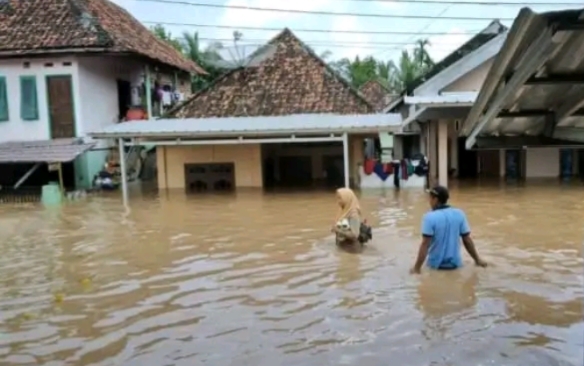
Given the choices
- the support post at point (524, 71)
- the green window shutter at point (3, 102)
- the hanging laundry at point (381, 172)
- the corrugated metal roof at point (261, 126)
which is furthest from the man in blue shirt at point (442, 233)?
the green window shutter at point (3, 102)

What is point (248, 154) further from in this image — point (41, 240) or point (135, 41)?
point (41, 240)

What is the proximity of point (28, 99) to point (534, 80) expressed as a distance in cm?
2117

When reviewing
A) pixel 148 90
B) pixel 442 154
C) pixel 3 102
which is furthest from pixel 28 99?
pixel 442 154

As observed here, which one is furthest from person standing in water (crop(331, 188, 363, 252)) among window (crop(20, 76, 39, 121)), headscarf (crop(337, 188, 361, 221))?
window (crop(20, 76, 39, 121))

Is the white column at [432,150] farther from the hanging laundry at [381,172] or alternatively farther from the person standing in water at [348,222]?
the person standing in water at [348,222]

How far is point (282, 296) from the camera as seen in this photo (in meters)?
8.10

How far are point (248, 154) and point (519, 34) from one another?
1992cm

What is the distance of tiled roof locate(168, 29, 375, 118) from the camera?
22312mm

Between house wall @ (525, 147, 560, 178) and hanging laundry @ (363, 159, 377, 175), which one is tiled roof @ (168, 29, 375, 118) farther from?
house wall @ (525, 147, 560, 178)

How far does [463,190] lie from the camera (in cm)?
2017

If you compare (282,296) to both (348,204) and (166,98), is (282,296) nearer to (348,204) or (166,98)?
(348,204)

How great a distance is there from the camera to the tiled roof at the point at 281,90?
2231cm

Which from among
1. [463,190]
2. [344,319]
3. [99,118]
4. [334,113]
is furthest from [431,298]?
[99,118]

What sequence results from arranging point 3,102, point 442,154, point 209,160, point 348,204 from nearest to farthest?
point 348,204 → point 442,154 → point 3,102 → point 209,160
